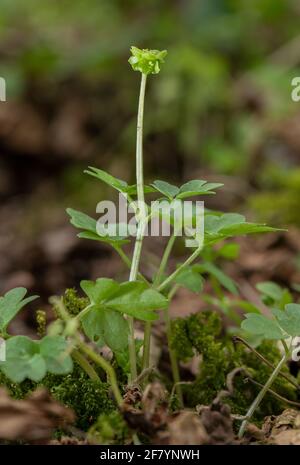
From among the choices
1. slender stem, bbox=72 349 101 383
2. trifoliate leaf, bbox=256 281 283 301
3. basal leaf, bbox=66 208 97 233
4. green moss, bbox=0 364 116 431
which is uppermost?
basal leaf, bbox=66 208 97 233

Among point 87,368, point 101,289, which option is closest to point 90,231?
point 101,289

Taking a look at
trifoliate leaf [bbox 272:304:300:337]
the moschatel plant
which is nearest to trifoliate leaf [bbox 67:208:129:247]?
the moschatel plant

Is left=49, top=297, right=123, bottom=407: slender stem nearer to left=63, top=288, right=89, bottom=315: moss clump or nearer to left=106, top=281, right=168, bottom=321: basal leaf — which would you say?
left=106, top=281, right=168, bottom=321: basal leaf

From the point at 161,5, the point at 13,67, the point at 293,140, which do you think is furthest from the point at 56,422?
the point at 161,5

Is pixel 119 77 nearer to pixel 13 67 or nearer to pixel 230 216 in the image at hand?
pixel 13 67

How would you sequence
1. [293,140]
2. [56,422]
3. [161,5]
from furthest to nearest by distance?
[161,5] < [293,140] < [56,422]
